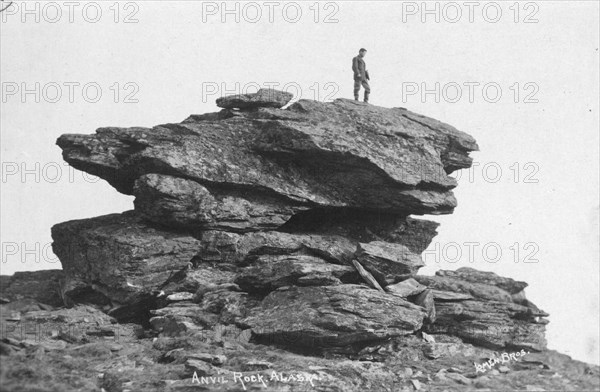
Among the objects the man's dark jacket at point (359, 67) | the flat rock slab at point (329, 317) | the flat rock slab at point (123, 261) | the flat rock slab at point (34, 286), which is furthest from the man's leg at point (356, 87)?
the flat rock slab at point (34, 286)

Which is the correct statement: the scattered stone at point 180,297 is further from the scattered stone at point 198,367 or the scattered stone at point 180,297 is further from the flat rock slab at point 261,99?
the flat rock slab at point 261,99

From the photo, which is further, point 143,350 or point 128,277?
point 128,277

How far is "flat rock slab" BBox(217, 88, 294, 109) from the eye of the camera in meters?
38.0

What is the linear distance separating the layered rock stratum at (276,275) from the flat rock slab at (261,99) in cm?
8

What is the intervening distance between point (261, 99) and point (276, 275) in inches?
420

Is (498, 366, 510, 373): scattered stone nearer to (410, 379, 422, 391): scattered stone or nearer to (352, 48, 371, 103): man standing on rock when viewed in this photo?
A: (410, 379, 422, 391): scattered stone

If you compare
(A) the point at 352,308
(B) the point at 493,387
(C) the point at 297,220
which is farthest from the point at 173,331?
(B) the point at 493,387

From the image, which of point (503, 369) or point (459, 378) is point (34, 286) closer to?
point (459, 378)

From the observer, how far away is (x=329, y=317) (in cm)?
2870

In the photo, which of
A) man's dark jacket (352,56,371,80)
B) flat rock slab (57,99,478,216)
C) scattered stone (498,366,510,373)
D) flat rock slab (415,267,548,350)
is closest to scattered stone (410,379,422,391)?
scattered stone (498,366,510,373)

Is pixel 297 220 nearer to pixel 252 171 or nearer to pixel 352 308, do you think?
pixel 252 171

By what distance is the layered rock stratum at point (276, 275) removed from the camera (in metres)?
27.6

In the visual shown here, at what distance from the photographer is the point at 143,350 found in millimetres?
28234

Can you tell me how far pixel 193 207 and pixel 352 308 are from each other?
9.18 m
